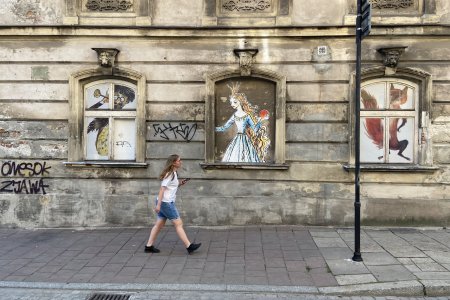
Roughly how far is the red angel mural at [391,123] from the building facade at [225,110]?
25mm

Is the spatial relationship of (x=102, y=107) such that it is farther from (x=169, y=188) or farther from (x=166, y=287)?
(x=166, y=287)

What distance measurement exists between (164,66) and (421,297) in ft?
20.9

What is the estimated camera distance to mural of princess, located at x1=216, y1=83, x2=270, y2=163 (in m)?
8.72

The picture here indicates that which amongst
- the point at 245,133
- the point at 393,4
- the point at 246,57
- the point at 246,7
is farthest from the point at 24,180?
the point at 393,4

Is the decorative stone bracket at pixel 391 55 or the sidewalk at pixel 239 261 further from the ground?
the decorative stone bracket at pixel 391 55

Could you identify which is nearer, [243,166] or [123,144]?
[243,166]

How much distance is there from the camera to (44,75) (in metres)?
8.66

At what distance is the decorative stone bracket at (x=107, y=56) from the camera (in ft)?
27.7

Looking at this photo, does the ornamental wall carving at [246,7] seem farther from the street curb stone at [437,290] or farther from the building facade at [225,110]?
the street curb stone at [437,290]

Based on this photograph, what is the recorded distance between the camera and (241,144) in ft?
28.7

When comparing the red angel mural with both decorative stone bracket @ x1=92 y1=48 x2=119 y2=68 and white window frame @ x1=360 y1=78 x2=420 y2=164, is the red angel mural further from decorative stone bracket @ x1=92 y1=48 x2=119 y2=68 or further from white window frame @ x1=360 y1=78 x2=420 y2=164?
decorative stone bracket @ x1=92 y1=48 x2=119 y2=68

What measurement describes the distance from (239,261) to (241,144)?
3.11 metres

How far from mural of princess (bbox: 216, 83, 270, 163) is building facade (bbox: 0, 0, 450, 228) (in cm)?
2

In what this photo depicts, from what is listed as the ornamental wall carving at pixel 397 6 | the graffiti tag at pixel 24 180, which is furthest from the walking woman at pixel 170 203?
the ornamental wall carving at pixel 397 6
